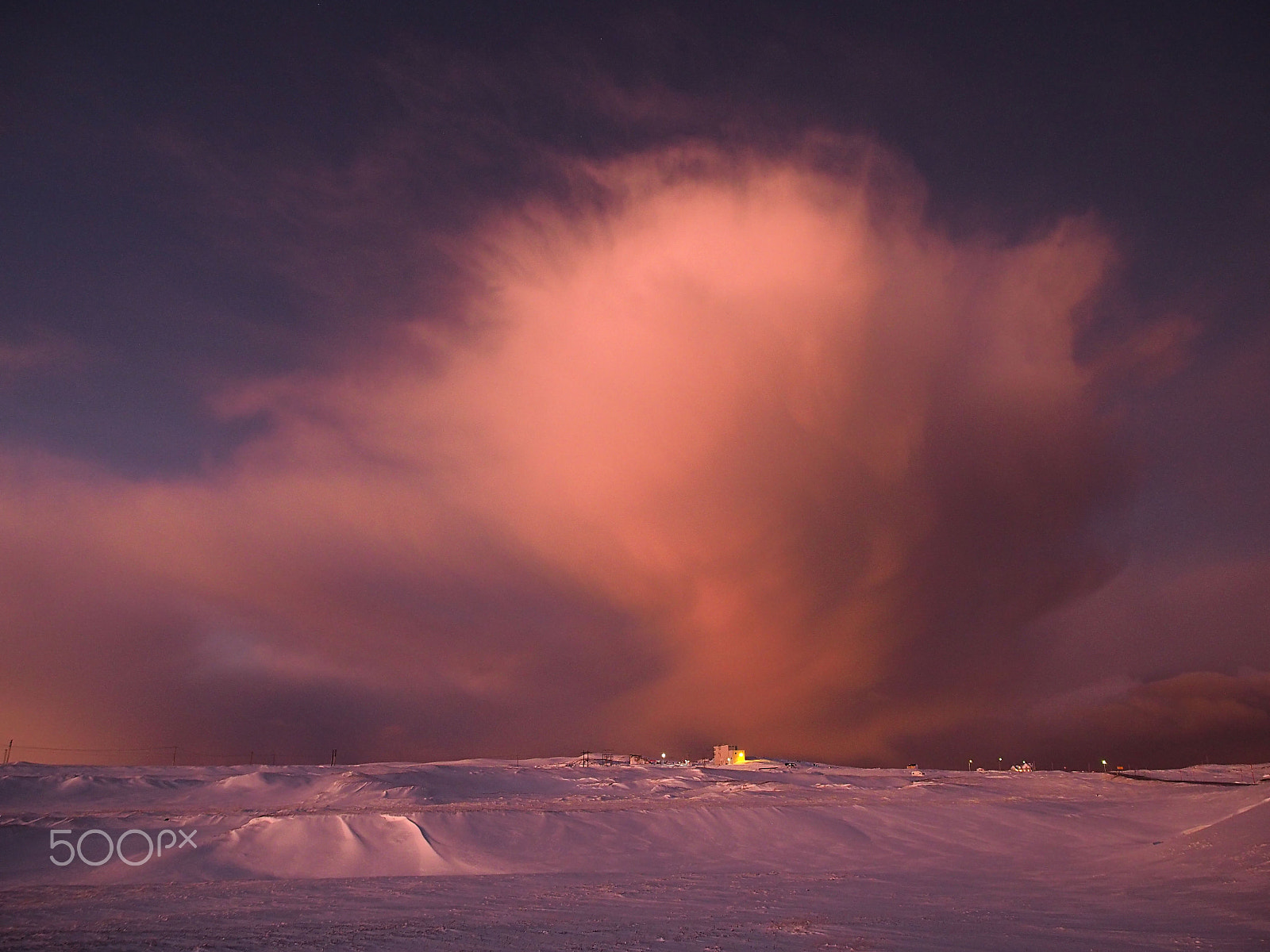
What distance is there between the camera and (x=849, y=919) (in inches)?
779

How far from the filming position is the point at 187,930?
55.5 feet

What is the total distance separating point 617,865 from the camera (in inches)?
1271

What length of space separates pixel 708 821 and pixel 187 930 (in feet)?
91.7

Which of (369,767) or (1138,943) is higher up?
(369,767)

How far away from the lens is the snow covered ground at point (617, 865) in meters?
18.0

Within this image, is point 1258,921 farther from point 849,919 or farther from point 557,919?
point 557,919

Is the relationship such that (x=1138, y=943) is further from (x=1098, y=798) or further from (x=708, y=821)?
(x=1098, y=798)

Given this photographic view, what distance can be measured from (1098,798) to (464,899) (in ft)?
147

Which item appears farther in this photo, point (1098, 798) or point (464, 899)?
point (1098, 798)

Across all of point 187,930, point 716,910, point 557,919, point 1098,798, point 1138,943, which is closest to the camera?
point 187,930

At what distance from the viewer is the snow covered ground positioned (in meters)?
18.0

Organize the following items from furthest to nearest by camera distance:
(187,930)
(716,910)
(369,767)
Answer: (369,767) → (716,910) → (187,930)

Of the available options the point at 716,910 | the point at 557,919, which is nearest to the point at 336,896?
the point at 557,919

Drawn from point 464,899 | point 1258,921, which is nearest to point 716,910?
point 464,899
